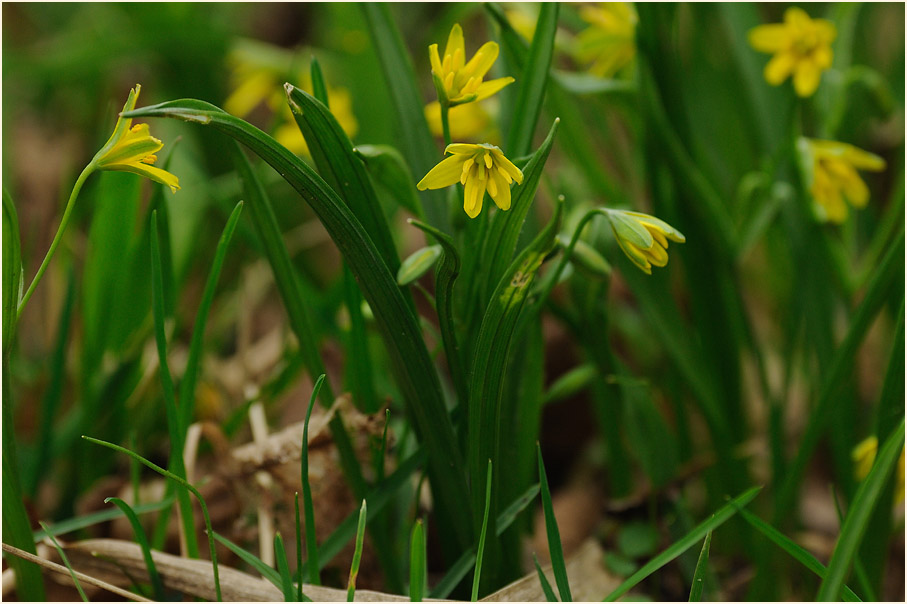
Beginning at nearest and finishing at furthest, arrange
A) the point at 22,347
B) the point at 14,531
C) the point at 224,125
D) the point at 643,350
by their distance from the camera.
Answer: the point at 224,125 → the point at 14,531 → the point at 643,350 → the point at 22,347

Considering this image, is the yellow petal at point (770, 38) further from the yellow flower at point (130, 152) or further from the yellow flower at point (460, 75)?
the yellow flower at point (130, 152)

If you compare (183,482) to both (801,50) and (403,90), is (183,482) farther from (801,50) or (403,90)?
(801,50)

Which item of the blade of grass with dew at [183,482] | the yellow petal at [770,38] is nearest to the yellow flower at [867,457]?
the yellow petal at [770,38]

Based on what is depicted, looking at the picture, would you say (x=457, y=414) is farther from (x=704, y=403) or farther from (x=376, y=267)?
(x=704, y=403)

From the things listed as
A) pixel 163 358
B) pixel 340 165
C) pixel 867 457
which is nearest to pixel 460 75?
pixel 340 165

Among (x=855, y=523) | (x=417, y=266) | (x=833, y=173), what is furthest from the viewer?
(x=833, y=173)

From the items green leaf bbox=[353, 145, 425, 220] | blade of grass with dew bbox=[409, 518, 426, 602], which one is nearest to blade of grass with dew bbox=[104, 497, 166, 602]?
blade of grass with dew bbox=[409, 518, 426, 602]

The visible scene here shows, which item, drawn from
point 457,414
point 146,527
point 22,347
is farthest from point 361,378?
point 22,347
